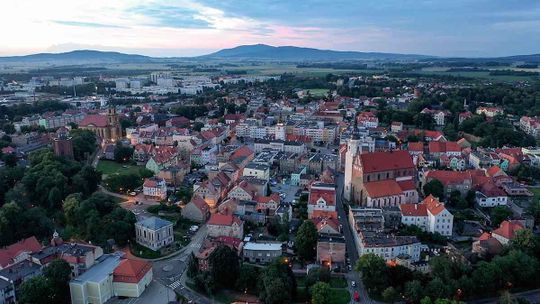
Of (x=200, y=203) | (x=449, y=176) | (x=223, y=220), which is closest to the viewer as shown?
(x=223, y=220)

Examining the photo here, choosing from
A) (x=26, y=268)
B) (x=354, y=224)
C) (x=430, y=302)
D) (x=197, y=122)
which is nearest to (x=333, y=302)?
(x=430, y=302)

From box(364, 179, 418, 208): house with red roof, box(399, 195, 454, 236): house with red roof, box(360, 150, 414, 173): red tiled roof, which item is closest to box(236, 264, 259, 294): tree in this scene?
box(399, 195, 454, 236): house with red roof

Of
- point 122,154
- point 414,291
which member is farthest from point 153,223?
point 122,154

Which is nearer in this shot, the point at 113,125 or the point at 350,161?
the point at 350,161

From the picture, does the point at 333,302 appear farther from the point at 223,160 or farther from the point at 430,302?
the point at 223,160

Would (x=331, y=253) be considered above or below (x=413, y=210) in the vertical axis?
below

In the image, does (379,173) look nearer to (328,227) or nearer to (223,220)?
(328,227)

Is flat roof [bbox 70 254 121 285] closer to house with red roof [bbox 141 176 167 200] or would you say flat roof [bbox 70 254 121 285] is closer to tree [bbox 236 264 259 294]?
tree [bbox 236 264 259 294]
